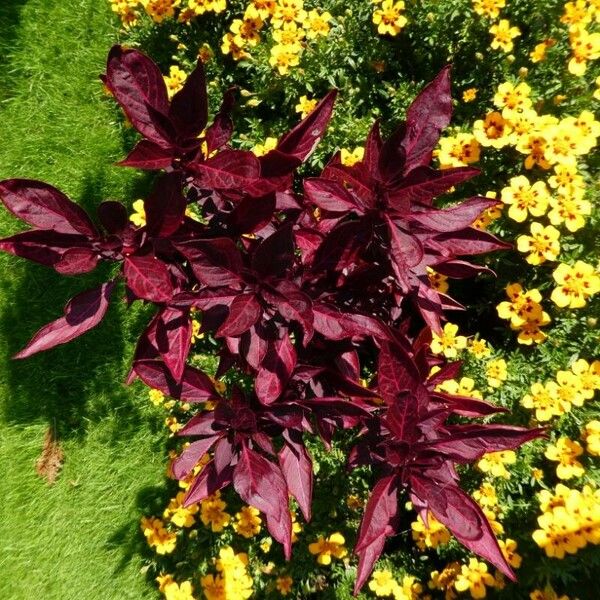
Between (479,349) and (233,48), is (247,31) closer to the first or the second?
(233,48)

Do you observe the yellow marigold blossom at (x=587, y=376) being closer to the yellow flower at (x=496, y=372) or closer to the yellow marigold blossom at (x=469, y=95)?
the yellow flower at (x=496, y=372)

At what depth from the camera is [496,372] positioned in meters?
2.50

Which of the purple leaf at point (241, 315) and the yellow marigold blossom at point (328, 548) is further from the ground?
the purple leaf at point (241, 315)

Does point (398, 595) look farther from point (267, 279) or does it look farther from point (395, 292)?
point (267, 279)

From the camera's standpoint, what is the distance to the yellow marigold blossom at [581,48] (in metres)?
2.39

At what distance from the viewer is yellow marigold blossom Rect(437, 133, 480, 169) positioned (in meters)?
2.48

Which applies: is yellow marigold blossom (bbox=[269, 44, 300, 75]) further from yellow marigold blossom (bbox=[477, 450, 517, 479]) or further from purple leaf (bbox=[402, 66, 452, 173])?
yellow marigold blossom (bbox=[477, 450, 517, 479])

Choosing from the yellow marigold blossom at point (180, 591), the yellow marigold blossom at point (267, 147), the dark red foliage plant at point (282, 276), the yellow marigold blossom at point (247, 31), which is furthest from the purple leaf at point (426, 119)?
the yellow marigold blossom at point (180, 591)

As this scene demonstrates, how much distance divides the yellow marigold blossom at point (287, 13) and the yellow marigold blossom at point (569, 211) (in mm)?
1592

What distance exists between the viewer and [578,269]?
90.9 inches

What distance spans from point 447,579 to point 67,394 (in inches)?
97.0

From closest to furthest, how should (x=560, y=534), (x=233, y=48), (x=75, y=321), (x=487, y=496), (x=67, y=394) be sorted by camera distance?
(x=75, y=321) → (x=560, y=534) → (x=487, y=496) → (x=233, y=48) → (x=67, y=394)

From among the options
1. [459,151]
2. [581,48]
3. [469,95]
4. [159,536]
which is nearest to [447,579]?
[159,536]

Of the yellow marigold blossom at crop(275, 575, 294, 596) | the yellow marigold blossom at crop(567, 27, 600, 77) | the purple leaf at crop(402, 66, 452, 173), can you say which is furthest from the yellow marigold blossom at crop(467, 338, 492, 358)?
the yellow marigold blossom at crop(275, 575, 294, 596)
